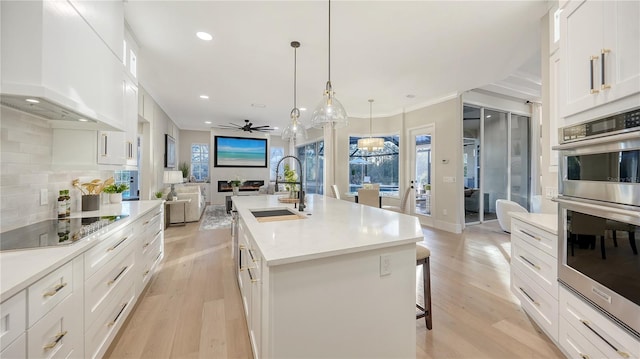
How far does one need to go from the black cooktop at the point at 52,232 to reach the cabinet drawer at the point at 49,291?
21 cm

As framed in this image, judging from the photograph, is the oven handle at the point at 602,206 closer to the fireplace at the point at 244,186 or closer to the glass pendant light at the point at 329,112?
the glass pendant light at the point at 329,112

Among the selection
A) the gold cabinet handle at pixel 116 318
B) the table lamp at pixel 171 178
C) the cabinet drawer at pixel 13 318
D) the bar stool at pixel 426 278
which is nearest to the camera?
the cabinet drawer at pixel 13 318

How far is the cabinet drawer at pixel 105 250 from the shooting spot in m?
1.37

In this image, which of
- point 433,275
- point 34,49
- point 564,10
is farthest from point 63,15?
point 433,275

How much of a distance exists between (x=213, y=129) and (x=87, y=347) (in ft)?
25.8

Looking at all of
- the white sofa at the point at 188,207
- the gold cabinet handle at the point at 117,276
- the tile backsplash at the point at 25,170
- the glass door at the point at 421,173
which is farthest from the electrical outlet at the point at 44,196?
the glass door at the point at 421,173

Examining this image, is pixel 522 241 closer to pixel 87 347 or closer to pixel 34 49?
pixel 87 347

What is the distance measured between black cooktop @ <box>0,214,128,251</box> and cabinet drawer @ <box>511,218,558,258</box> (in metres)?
3.00

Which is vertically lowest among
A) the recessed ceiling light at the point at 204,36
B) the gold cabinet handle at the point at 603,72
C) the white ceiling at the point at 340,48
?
the gold cabinet handle at the point at 603,72

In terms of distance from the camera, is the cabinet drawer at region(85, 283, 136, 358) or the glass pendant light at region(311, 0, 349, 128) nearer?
the cabinet drawer at region(85, 283, 136, 358)

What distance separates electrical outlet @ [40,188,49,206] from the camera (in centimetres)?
182

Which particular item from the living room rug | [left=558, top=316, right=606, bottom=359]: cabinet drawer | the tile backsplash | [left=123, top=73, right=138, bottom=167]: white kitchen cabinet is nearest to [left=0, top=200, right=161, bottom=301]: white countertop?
the tile backsplash

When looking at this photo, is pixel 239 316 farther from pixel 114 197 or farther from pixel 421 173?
pixel 421 173

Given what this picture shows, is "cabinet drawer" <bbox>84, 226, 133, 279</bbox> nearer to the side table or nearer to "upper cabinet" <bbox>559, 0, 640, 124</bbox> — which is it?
"upper cabinet" <bbox>559, 0, 640, 124</bbox>
